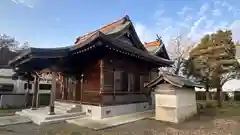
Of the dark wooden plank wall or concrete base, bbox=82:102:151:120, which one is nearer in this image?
concrete base, bbox=82:102:151:120

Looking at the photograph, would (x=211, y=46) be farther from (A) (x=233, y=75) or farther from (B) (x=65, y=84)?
(B) (x=65, y=84)

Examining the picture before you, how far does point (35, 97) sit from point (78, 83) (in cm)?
270

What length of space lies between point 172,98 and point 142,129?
239 centimetres

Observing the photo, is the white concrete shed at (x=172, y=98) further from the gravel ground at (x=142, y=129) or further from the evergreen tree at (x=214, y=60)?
the evergreen tree at (x=214, y=60)

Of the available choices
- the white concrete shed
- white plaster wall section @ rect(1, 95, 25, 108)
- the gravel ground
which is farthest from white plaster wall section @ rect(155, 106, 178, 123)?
white plaster wall section @ rect(1, 95, 25, 108)

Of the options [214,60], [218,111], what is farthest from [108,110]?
[214,60]

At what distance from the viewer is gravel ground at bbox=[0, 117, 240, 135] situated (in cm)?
725

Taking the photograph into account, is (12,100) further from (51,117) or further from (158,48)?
(158,48)

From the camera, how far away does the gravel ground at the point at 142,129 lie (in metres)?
7.25

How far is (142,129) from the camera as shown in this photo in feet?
26.0

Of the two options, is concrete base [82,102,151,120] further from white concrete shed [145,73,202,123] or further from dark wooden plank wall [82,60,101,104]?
white concrete shed [145,73,202,123]

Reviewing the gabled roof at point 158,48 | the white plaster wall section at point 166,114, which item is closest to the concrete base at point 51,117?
the white plaster wall section at point 166,114

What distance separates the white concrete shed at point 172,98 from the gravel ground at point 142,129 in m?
0.61

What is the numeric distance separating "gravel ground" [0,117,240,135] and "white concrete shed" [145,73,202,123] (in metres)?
0.61
